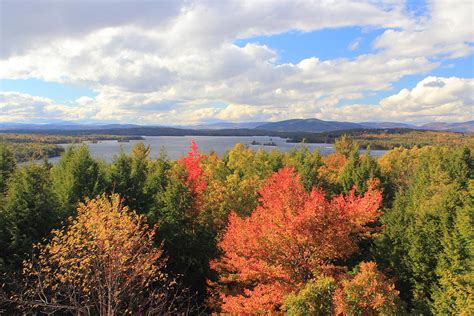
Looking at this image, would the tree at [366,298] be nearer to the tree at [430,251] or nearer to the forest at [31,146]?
the tree at [430,251]

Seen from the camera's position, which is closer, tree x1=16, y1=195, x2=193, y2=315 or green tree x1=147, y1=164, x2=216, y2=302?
tree x1=16, y1=195, x2=193, y2=315

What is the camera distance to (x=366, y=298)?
1389 cm

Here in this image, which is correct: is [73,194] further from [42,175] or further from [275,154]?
[275,154]

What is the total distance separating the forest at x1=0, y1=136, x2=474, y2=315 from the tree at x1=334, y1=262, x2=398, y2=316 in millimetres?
49

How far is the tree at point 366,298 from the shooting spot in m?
13.6

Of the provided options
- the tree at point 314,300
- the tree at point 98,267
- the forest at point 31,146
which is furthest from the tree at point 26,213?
the tree at point 314,300

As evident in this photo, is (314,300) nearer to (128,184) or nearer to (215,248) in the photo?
(215,248)

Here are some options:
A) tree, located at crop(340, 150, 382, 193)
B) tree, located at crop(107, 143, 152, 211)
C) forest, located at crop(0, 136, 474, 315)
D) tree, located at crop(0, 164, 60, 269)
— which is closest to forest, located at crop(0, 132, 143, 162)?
tree, located at crop(0, 164, 60, 269)

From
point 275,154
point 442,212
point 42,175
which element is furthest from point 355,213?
point 275,154

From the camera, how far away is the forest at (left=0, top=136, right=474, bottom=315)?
14.1 metres

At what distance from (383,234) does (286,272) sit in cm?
804

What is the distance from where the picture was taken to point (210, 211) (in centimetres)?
2789

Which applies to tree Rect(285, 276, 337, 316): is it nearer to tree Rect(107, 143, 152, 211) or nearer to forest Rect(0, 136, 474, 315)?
forest Rect(0, 136, 474, 315)

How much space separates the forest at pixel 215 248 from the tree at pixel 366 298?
49 millimetres
